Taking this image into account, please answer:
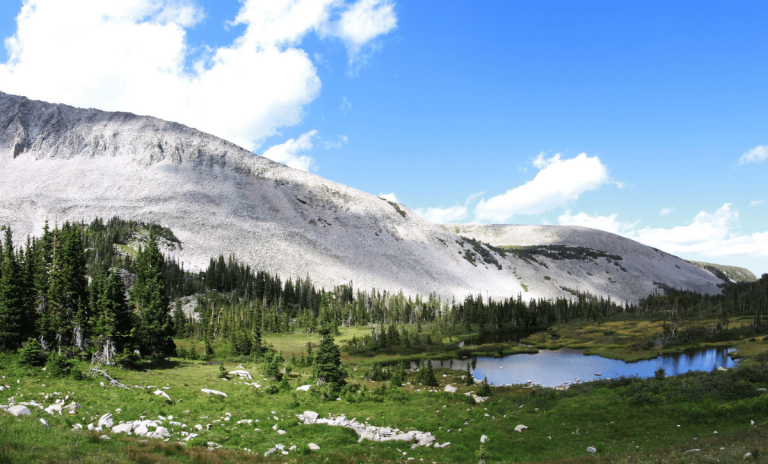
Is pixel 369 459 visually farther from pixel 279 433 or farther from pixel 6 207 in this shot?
pixel 6 207

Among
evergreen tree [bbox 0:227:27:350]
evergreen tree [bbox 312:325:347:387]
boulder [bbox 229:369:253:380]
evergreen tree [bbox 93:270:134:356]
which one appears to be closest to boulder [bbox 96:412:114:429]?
evergreen tree [bbox 93:270:134:356]

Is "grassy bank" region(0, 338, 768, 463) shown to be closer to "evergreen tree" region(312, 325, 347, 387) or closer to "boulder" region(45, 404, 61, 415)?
"boulder" region(45, 404, 61, 415)

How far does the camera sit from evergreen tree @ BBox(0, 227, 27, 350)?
36000 millimetres

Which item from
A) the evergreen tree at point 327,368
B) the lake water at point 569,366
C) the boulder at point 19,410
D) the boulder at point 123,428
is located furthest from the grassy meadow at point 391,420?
the lake water at point 569,366

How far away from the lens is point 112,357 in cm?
3703

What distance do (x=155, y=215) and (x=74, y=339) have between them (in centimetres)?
17593

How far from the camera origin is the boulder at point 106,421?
2198cm

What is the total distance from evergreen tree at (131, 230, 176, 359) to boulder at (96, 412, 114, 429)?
25.7 metres

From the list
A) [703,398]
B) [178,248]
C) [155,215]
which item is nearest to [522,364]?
[703,398]

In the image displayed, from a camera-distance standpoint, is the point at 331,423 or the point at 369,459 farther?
the point at 331,423

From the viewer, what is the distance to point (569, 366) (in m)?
81.3

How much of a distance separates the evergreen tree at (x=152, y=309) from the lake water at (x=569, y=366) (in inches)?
1882

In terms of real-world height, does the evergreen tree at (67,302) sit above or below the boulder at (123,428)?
above

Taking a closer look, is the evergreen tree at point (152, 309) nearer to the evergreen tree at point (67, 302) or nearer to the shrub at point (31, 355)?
the evergreen tree at point (67, 302)
